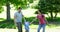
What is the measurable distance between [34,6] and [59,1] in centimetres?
272

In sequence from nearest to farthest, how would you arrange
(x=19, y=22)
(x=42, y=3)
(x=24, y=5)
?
(x=19, y=22) < (x=42, y=3) < (x=24, y=5)

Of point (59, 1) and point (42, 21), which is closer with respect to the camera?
point (42, 21)

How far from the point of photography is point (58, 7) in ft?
77.7

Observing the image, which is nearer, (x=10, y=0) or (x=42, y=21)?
(x=42, y=21)

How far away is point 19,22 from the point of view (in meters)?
11.7

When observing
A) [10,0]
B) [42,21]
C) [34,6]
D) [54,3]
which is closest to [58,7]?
[54,3]

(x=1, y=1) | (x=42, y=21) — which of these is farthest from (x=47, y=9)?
(x=42, y=21)

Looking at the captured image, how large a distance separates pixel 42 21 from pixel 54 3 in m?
12.4

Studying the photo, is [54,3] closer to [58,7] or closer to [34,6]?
[58,7]

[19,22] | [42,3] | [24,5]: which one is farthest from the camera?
[24,5]

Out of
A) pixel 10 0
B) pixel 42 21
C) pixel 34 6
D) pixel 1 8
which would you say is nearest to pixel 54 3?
pixel 34 6

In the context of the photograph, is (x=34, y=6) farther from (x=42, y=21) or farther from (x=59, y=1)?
(x=42, y=21)

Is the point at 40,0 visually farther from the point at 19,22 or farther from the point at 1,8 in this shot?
the point at 19,22

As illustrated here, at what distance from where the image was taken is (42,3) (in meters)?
23.7
